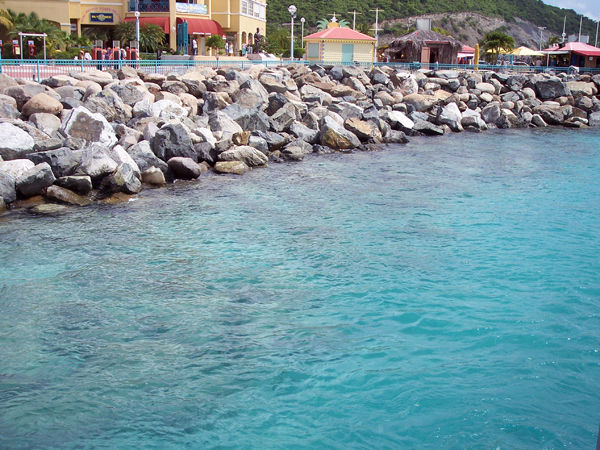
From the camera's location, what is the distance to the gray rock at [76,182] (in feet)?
42.0

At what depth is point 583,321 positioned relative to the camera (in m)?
7.63

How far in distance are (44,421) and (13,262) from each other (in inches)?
183

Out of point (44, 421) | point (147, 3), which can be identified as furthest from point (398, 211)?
point (147, 3)

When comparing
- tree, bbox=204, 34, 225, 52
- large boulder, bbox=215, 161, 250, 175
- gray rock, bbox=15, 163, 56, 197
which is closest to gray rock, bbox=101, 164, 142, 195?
gray rock, bbox=15, 163, 56, 197

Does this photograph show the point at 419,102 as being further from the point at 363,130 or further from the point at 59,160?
the point at 59,160

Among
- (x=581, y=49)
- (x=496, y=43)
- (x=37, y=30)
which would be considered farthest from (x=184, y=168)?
(x=496, y=43)

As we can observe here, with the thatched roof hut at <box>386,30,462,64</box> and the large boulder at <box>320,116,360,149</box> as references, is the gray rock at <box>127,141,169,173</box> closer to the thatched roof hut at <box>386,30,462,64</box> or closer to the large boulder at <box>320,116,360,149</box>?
the large boulder at <box>320,116,360,149</box>

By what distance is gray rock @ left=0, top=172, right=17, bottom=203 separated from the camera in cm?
1212

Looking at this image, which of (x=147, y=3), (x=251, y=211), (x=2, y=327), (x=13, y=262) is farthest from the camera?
(x=147, y=3)

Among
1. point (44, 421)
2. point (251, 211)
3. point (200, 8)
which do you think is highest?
point (200, 8)

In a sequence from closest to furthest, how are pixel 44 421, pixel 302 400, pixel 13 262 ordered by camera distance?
pixel 44 421 < pixel 302 400 < pixel 13 262

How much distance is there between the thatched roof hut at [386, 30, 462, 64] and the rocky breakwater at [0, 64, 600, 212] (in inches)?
334

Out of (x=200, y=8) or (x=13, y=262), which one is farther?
(x=200, y=8)

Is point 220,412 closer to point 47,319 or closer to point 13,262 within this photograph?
point 47,319
